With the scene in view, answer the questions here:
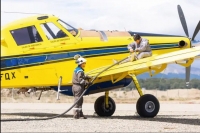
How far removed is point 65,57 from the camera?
17.5 m

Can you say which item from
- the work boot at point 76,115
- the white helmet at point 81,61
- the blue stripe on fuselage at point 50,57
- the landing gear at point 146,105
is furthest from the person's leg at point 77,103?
the landing gear at point 146,105

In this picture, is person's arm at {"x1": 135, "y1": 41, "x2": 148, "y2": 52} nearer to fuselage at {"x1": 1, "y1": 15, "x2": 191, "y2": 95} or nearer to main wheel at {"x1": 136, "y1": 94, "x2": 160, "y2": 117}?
fuselage at {"x1": 1, "y1": 15, "x2": 191, "y2": 95}

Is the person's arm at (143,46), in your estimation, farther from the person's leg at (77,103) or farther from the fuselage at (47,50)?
the person's leg at (77,103)

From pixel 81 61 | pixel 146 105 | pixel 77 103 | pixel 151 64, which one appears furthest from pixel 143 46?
pixel 77 103

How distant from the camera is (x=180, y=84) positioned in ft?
289

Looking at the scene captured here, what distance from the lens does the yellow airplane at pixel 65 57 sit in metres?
16.7

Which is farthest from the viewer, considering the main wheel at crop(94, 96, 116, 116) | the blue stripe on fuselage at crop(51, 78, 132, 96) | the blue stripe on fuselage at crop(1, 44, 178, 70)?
the main wheel at crop(94, 96, 116, 116)

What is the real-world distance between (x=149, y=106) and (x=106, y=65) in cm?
208

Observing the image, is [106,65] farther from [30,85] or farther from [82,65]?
[30,85]

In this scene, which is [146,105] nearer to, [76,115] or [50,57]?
[76,115]

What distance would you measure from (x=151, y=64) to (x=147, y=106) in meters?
1.54

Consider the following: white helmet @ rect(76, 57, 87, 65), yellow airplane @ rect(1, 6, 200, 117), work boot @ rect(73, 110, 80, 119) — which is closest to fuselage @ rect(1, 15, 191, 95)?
yellow airplane @ rect(1, 6, 200, 117)

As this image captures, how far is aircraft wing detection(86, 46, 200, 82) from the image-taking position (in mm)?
16703

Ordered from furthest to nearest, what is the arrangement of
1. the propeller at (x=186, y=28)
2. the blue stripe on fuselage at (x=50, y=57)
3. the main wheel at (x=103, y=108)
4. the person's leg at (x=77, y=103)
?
the propeller at (x=186, y=28) < the main wheel at (x=103, y=108) < the person's leg at (x=77, y=103) < the blue stripe on fuselage at (x=50, y=57)
